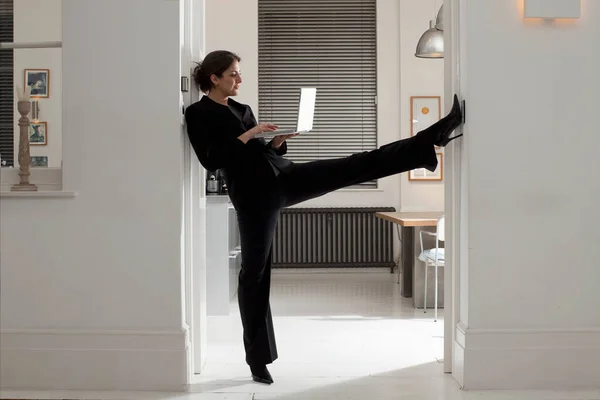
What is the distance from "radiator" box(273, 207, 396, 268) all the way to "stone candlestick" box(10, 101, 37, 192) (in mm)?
4488

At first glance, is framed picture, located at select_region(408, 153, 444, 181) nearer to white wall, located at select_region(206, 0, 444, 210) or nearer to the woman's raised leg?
white wall, located at select_region(206, 0, 444, 210)

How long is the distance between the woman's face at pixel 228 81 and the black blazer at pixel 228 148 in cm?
9

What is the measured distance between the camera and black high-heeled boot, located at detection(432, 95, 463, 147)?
10.3 ft

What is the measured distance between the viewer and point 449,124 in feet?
10.3

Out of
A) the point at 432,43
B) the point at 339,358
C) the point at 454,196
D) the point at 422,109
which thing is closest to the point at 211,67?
the point at 454,196

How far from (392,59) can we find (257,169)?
185 inches

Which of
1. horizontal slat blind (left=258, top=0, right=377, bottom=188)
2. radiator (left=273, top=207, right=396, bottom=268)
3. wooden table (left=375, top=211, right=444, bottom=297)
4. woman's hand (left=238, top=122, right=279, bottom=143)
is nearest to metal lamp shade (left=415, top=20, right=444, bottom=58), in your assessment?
wooden table (left=375, top=211, right=444, bottom=297)

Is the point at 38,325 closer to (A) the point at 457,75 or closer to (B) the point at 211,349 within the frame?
(B) the point at 211,349

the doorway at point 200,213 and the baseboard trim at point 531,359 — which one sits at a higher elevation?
the doorway at point 200,213

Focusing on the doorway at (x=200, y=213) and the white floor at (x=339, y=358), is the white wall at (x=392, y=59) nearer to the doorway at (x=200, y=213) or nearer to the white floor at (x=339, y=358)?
the white floor at (x=339, y=358)

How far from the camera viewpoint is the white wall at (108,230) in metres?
3.12

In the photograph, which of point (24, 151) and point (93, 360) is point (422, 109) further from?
point (93, 360)

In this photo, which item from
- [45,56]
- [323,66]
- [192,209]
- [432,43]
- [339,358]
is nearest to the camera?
[45,56]

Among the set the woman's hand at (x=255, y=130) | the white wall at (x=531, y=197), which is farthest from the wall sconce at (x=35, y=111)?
the white wall at (x=531, y=197)
